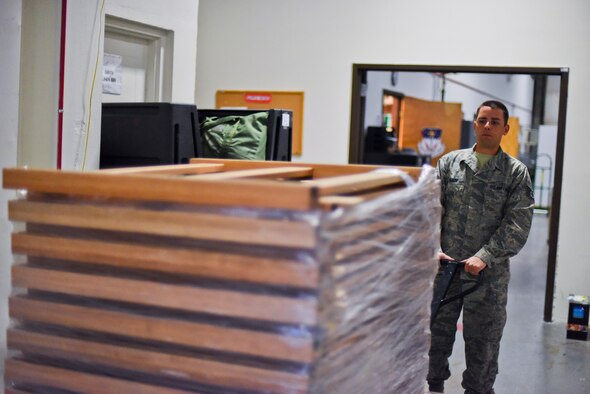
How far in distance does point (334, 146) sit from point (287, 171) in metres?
4.74

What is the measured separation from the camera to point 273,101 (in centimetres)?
678

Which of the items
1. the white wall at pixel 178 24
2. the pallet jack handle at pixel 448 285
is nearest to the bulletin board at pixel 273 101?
the white wall at pixel 178 24

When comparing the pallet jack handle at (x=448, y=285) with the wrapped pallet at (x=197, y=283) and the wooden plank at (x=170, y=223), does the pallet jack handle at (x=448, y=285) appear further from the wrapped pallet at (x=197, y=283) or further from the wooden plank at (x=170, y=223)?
the wooden plank at (x=170, y=223)

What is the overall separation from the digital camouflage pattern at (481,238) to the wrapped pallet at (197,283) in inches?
92.3

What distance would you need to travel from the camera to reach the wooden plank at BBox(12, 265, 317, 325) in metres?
1.30

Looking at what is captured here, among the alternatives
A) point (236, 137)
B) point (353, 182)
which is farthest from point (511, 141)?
point (353, 182)

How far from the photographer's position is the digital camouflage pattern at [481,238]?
3902mm

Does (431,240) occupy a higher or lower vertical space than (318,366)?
higher

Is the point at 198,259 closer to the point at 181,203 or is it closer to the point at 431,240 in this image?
the point at 181,203

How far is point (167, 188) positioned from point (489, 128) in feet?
9.60

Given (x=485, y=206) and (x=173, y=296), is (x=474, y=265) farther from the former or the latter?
(x=173, y=296)

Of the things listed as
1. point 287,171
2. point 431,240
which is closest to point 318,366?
point 287,171

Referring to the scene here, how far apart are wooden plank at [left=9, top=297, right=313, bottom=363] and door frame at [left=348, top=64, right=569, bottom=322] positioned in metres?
5.21

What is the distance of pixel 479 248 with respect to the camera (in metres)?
3.98
